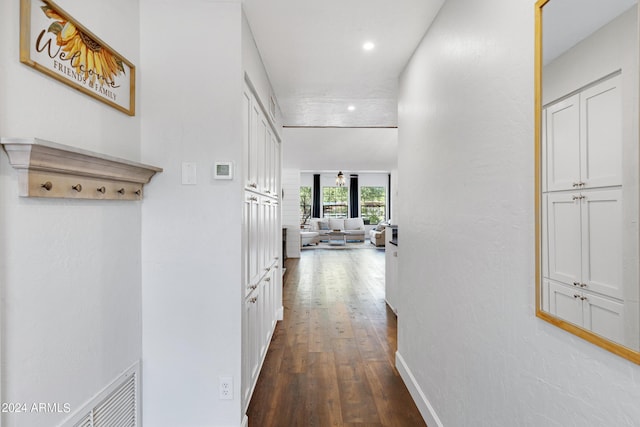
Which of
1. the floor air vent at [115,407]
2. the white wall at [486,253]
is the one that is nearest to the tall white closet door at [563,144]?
the white wall at [486,253]

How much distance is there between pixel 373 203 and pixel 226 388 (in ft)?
37.8

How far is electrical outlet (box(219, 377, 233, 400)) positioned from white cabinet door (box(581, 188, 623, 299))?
1.66 metres

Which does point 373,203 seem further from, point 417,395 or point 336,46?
point 417,395

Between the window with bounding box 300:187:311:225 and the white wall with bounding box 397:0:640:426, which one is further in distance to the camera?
the window with bounding box 300:187:311:225

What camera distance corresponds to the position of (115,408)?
5.15 feet

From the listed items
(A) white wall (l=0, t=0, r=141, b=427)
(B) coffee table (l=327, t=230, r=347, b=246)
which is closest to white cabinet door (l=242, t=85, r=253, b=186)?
(A) white wall (l=0, t=0, r=141, b=427)

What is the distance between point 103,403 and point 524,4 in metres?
2.25

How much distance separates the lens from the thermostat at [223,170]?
1.78m

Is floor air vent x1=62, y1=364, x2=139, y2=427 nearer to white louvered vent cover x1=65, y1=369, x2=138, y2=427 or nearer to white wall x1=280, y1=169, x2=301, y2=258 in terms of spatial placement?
white louvered vent cover x1=65, y1=369, x2=138, y2=427

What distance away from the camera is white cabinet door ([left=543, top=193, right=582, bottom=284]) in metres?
0.87

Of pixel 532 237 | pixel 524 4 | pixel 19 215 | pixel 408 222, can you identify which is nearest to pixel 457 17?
pixel 524 4

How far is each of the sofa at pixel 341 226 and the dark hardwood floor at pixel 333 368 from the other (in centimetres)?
640

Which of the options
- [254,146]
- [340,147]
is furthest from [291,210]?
[254,146]

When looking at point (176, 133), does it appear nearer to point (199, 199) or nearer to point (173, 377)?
point (199, 199)
